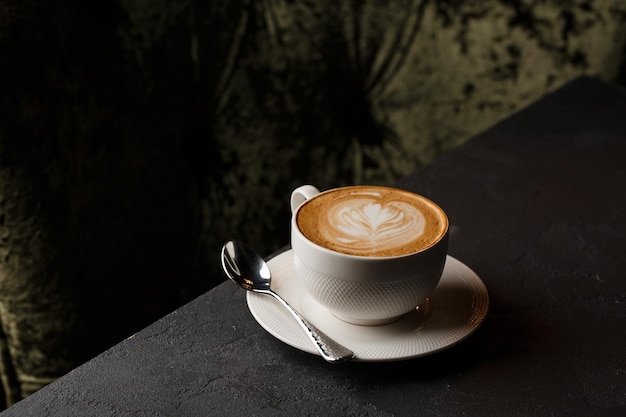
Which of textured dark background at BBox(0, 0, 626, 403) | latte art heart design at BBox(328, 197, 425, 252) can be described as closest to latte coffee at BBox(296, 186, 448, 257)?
latte art heart design at BBox(328, 197, 425, 252)

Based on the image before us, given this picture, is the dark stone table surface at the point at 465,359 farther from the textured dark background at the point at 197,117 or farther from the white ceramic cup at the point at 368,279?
the textured dark background at the point at 197,117

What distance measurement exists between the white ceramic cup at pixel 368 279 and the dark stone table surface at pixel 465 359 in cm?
3

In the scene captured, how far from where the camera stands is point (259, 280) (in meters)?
0.39

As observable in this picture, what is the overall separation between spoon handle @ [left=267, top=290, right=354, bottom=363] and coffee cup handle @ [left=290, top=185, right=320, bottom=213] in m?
0.07

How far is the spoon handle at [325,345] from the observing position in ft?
1.05

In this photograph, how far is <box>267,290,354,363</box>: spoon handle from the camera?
0.32 meters

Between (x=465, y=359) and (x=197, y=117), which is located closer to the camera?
(x=465, y=359)

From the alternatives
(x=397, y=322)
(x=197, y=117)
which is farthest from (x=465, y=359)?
(x=197, y=117)

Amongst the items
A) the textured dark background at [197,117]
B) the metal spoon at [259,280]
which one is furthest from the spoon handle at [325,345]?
the textured dark background at [197,117]

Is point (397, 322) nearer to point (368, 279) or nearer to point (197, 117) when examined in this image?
point (368, 279)

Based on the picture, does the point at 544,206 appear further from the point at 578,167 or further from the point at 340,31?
the point at 340,31

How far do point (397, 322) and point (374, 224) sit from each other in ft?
0.17

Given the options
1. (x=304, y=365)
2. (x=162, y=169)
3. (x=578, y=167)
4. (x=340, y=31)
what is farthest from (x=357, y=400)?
(x=340, y=31)

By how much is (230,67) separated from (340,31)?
141 mm
